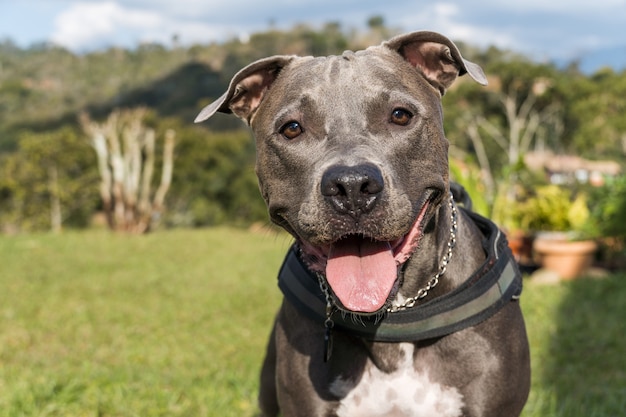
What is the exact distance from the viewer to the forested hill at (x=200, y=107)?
77.5 feet

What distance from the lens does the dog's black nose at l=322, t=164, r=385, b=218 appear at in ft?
7.29

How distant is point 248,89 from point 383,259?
1.06 meters

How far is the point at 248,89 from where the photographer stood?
3.04 m

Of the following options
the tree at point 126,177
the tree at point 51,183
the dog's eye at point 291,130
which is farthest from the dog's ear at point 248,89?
the tree at point 51,183

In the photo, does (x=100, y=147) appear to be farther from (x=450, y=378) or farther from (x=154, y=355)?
(x=450, y=378)

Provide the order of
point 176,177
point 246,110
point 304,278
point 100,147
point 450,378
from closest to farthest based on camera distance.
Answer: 1. point 450,378
2. point 304,278
3. point 246,110
4. point 100,147
5. point 176,177

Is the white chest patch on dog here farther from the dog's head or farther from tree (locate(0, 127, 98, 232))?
tree (locate(0, 127, 98, 232))

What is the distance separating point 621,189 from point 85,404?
7.10 m

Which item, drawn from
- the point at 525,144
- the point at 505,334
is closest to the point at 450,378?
the point at 505,334

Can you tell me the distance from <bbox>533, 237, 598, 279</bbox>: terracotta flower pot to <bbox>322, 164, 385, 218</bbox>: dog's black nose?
25.6 feet

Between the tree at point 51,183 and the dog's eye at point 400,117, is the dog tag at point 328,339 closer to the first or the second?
the dog's eye at point 400,117

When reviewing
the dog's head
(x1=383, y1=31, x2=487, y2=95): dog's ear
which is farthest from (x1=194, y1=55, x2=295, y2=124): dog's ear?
(x1=383, y1=31, x2=487, y2=95): dog's ear

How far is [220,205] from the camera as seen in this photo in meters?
26.6

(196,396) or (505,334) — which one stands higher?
(505,334)
